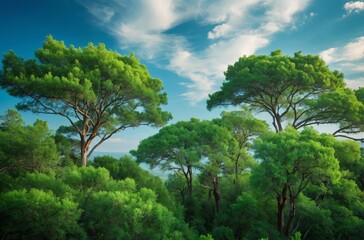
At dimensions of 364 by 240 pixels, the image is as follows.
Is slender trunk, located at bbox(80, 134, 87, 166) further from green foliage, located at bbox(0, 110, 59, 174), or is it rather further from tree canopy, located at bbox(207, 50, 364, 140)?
tree canopy, located at bbox(207, 50, 364, 140)

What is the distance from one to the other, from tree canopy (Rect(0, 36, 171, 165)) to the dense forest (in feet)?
0.20

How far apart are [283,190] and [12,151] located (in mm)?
11389

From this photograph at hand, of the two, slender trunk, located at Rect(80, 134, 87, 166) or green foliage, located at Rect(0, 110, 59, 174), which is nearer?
green foliage, located at Rect(0, 110, 59, 174)

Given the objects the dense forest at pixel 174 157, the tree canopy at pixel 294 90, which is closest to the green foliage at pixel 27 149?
the dense forest at pixel 174 157

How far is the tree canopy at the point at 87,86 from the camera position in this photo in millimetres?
13125

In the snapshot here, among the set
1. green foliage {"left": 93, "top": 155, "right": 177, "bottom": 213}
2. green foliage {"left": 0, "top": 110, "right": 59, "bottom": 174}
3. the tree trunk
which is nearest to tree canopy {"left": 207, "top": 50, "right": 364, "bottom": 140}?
green foliage {"left": 93, "top": 155, "right": 177, "bottom": 213}

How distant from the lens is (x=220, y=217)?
15.8 meters

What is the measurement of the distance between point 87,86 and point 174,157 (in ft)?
21.6

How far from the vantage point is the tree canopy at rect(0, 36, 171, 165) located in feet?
43.1

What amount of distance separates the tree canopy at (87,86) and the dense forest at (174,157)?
62mm

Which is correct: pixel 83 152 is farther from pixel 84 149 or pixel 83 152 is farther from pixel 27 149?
pixel 27 149

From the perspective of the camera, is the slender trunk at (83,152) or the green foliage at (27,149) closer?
the green foliage at (27,149)

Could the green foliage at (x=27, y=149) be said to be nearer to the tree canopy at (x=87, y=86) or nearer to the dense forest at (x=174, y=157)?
the dense forest at (x=174, y=157)

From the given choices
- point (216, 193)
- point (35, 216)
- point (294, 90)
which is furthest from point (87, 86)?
point (294, 90)
